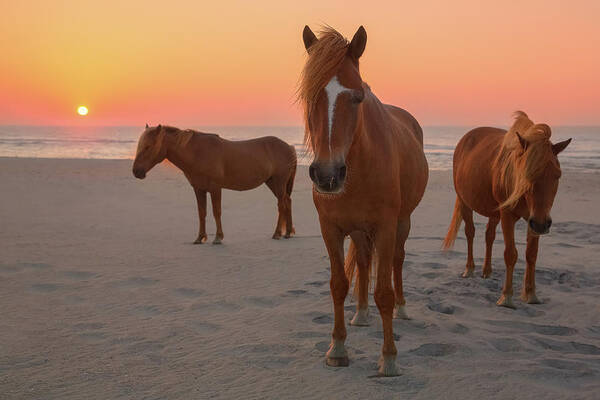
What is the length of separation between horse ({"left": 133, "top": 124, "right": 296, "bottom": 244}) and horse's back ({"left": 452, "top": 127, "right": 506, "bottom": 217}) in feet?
9.71

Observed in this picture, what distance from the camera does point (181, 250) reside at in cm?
757

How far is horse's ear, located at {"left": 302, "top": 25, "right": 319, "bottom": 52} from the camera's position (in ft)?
10.7

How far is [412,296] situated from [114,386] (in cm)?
306

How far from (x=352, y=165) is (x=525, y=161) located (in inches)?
83.7

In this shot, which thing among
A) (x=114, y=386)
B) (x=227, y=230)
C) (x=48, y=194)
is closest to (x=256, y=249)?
(x=227, y=230)

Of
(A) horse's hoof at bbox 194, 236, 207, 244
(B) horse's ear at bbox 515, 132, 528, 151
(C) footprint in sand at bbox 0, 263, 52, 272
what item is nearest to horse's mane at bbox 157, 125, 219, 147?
(A) horse's hoof at bbox 194, 236, 207, 244

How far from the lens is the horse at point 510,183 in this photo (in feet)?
15.1

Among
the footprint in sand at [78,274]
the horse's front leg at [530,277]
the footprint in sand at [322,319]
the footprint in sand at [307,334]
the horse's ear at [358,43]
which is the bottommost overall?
the footprint in sand at [307,334]

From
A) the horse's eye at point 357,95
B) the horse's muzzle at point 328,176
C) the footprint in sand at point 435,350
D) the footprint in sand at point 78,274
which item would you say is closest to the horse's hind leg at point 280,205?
the footprint in sand at point 78,274

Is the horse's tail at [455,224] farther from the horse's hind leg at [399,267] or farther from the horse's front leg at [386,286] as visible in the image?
the horse's front leg at [386,286]

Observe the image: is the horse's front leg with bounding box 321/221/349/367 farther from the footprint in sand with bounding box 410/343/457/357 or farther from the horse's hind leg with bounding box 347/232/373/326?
the horse's hind leg with bounding box 347/232/373/326

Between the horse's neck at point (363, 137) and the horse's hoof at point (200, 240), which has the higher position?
the horse's neck at point (363, 137)

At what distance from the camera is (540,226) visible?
4594mm

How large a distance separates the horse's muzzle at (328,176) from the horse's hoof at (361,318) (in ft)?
6.52
